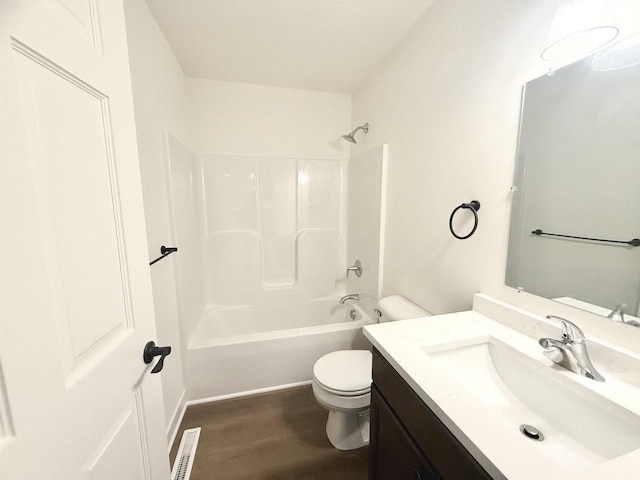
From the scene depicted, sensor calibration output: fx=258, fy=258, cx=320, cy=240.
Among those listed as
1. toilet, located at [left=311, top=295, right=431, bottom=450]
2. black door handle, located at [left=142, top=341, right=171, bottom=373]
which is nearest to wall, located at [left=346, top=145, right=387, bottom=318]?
toilet, located at [left=311, top=295, right=431, bottom=450]

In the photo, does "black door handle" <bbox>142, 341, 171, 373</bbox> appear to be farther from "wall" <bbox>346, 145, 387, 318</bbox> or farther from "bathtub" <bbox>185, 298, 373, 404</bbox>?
"wall" <bbox>346, 145, 387, 318</bbox>

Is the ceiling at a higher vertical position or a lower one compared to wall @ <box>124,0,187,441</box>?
higher

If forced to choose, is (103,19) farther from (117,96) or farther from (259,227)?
(259,227)

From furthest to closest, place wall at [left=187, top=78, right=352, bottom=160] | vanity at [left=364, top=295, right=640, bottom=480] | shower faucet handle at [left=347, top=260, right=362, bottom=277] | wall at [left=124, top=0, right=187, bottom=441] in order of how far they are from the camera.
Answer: shower faucet handle at [left=347, top=260, right=362, bottom=277]
wall at [left=187, top=78, right=352, bottom=160]
wall at [left=124, top=0, right=187, bottom=441]
vanity at [left=364, top=295, right=640, bottom=480]

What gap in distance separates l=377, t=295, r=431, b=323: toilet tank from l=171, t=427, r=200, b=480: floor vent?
133 cm

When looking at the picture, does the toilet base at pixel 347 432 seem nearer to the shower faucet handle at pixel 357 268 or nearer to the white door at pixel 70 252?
the white door at pixel 70 252

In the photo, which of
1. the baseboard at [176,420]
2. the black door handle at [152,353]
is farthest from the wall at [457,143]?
the baseboard at [176,420]

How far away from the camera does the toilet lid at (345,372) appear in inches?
53.3

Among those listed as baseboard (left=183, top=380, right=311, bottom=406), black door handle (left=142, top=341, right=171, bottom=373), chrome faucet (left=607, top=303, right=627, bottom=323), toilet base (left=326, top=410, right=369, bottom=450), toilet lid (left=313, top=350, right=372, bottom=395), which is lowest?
baseboard (left=183, top=380, right=311, bottom=406)

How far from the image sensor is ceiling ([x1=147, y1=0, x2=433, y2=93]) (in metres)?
1.39

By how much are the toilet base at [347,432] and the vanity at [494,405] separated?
46cm

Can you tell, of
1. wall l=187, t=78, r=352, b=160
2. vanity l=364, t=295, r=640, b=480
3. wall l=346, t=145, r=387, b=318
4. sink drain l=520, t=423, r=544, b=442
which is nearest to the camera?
vanity l=364, t=295, r=640, b=480

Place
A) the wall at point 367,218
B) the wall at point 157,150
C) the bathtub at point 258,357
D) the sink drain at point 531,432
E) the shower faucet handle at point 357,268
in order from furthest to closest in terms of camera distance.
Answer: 1. the shower faucet handle at point 357,268
2. the wall at point 367,218
3. the bathtub at point 258,357
4. the wall at point 157,150
5. the sink drain at point 531,432

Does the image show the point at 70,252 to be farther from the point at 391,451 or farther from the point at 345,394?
the point at 345,394
